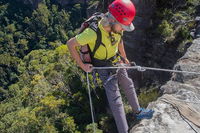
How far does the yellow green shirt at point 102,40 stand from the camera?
348 centimetres

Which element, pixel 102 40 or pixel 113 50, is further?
pixel 113 50

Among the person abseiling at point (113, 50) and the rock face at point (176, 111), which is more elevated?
the person abseiling at point (113, 50)

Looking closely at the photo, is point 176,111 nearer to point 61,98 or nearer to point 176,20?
point 176,20

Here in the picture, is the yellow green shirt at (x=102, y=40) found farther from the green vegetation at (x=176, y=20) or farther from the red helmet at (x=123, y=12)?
the green vegetation at (x=176, y=20)

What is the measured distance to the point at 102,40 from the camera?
3582 mm

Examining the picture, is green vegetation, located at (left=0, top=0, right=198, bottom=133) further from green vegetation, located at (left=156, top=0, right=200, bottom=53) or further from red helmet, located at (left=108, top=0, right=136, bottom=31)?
red helmet, located at (left=108, top=0, right=136, bottom=31)

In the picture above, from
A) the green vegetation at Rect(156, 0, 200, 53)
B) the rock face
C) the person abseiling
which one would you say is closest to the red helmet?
the person abseiling

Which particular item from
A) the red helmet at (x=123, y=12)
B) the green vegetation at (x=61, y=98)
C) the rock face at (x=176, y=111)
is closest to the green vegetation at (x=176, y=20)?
the green vegetation at (x=61, y=98)

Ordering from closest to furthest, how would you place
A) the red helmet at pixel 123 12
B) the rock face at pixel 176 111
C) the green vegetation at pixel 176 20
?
1. the rock face at pixel 176 111
2. the red helmet at pixel 123 12
3. the green vegetation at pixel 176 20

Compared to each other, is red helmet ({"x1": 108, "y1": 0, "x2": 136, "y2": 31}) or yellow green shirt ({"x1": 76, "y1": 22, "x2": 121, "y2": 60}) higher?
red helmet ({"x1": 108, "y1": 0, "x2": 136, "y2": 31})

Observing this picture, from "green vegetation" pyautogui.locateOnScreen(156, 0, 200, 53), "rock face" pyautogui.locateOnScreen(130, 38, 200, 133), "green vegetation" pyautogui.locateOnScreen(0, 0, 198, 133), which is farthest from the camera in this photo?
"green vegetation" pyautogui.locateOnScreen(0, 0, 198, 133)

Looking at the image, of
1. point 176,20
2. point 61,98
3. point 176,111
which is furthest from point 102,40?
point 61,98

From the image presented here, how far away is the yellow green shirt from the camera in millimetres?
3477

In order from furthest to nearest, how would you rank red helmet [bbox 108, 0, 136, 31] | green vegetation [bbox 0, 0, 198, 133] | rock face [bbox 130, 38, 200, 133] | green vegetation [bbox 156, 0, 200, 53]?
1. green vegetation [bbox 0, 0, 198, 133]
2. green vegetation [bbox 156, 0, 200, 53]
3. red helmet [bbox 108, 0, 136, 31]
4. rock face [bbox 130, 38, 200, 133]
